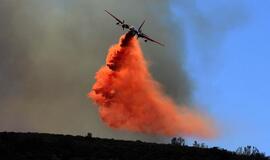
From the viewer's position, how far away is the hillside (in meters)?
113

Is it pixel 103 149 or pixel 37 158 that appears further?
pixel 103 149

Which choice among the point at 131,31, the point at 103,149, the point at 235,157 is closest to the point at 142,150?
the point at 103,149

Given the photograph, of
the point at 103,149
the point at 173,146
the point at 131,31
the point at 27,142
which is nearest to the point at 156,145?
the point at 173,146

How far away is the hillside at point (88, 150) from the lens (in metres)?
113

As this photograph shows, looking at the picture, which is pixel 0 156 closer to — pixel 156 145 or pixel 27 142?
pixel 27 142

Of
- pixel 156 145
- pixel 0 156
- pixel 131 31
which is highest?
pixel 131 31

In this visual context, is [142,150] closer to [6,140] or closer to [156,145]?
[156,145]

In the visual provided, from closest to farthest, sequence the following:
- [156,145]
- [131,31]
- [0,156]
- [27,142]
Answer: [0,156] → [27,142] → [156,145] → [131,31]

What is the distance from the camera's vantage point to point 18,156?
362 ft

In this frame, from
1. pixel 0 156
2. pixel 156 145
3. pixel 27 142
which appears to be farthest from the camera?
pixel 156 145

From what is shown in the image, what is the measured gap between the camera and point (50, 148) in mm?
116188

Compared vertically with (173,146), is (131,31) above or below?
above

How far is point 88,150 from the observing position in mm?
117125

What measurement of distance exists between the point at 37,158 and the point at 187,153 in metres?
22.0
